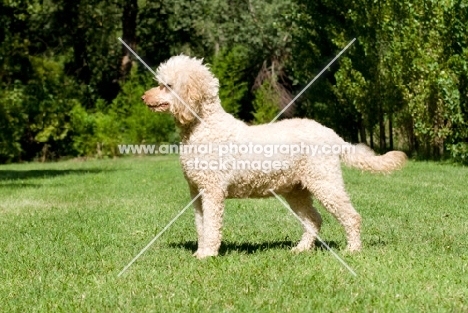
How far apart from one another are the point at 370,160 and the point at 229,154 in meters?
1.46

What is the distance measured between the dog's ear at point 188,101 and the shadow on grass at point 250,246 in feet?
4.44

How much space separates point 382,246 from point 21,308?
3.55 metres

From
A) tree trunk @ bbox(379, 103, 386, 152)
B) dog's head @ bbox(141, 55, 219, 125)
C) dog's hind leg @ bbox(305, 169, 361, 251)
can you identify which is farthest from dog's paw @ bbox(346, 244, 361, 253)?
tree trunk @ bbox(379, 103, 386, 152)

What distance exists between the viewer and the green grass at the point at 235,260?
4.98m

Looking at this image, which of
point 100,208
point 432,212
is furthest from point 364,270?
point 100,208

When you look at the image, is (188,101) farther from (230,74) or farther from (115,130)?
(230,74)

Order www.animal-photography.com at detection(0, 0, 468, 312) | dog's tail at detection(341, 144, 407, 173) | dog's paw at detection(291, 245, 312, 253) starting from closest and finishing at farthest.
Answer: www.animal-photography.com at detection(0, 0, 468, 312) → dog's paw at detection(291, 245, 312, 253) → dog's tail at detection(341, 144, 407, 173)

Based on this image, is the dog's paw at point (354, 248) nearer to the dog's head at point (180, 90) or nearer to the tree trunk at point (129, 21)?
the dog's head at point (180, 90)

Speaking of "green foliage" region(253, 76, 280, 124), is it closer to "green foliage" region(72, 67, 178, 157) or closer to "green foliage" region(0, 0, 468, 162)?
"green foliage" region(0, 0, 468, 162)

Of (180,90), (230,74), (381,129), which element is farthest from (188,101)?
(230,74)

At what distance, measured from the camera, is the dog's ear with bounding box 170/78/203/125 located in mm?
6391

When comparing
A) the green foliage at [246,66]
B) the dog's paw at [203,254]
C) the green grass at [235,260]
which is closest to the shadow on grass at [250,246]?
the green grass at [235,260]

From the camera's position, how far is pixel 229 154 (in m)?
6.53

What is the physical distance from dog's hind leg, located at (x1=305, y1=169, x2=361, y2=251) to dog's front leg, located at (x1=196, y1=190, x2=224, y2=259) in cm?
86
